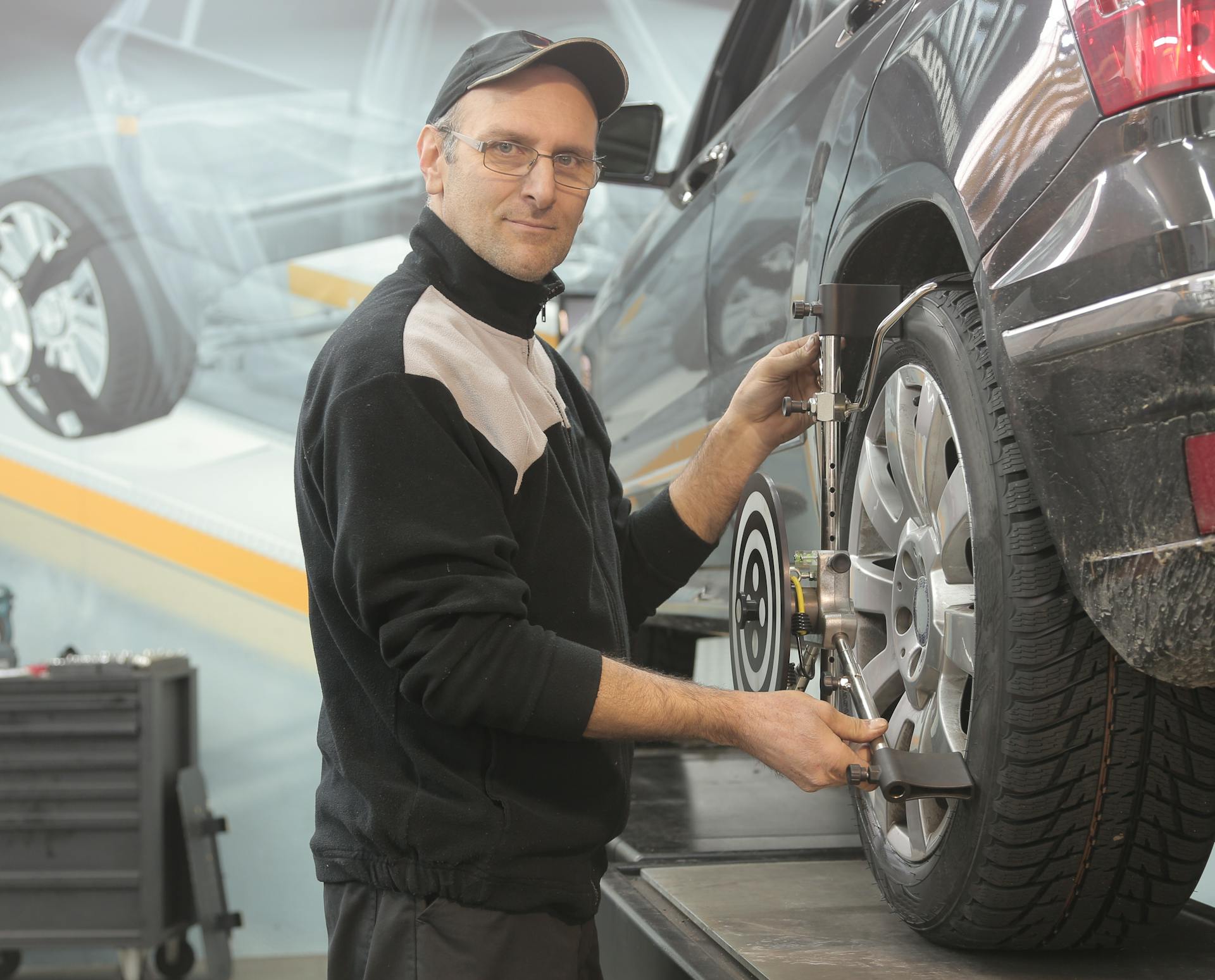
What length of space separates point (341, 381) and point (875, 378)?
583 millimetres

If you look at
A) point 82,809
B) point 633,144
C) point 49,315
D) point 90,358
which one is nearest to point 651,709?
point 633,144

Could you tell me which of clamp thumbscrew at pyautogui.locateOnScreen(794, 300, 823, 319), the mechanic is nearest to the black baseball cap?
the mechanic

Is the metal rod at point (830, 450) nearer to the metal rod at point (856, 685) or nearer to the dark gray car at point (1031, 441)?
the dark gray car at point (1031, 441)

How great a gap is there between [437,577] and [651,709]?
242 millimetres

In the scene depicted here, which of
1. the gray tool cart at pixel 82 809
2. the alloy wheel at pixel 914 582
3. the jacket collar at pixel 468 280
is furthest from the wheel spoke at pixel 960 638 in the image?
the gray tool cart at pixel 82 809

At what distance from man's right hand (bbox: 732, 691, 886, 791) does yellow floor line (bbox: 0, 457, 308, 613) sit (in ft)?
11.1

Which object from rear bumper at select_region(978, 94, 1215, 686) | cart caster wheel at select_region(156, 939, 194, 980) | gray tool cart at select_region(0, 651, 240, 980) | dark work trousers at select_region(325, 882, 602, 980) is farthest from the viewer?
cart caster wheel at select_region(156, 939, 194, 980)

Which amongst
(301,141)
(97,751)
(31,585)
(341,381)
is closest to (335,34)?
(301,141)

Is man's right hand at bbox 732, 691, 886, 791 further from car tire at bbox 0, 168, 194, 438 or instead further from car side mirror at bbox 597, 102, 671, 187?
car tire at bbox 0, 168, 194, 438

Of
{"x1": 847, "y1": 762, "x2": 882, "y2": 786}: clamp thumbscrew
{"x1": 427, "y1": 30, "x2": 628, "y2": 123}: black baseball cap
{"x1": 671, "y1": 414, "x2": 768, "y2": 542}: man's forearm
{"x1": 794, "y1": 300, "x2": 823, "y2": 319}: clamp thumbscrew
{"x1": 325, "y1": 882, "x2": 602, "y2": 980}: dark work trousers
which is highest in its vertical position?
{"x1": 427, "y1": 30, "x2": 628, "y2": 123}: black baseball cap

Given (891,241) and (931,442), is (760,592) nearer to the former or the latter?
(931,442)

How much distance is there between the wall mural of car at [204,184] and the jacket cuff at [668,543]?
112 inches

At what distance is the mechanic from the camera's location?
114 cm

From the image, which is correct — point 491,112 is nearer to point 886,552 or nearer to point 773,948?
point 886,552
